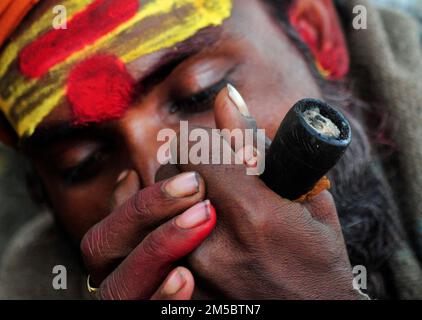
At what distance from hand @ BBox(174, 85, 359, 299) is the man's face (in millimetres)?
320

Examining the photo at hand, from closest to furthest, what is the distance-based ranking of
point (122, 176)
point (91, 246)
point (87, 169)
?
1. point (91, 246)
2. point (122, 176)
3. point (87, 169)

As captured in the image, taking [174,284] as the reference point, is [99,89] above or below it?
above

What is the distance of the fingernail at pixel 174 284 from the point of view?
1.01 meters

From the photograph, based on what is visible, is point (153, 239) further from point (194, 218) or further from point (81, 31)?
point (81, 31)

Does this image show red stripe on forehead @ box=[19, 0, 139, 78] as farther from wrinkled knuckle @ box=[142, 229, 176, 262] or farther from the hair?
wrinkled knuckle @ box=[142, 229, 176, 262]

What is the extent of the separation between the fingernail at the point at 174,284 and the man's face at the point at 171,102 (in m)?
0.37

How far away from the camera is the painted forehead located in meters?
1.39

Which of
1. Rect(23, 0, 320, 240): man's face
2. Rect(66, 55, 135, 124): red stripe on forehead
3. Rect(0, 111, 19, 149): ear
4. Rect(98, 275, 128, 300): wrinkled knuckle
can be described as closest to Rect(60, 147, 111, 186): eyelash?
Rect(23, 0, 320, 240): man's face

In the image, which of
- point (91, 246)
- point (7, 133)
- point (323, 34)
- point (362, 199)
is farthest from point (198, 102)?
point (7, 133)

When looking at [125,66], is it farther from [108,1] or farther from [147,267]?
[147,267]

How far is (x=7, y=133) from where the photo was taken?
1.83 meters

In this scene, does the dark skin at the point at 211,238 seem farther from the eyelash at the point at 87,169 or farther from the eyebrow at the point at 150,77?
the eyelash at the point at 87,169

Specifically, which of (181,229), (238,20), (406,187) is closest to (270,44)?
(238,20)

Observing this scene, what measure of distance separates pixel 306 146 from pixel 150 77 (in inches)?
23.2
